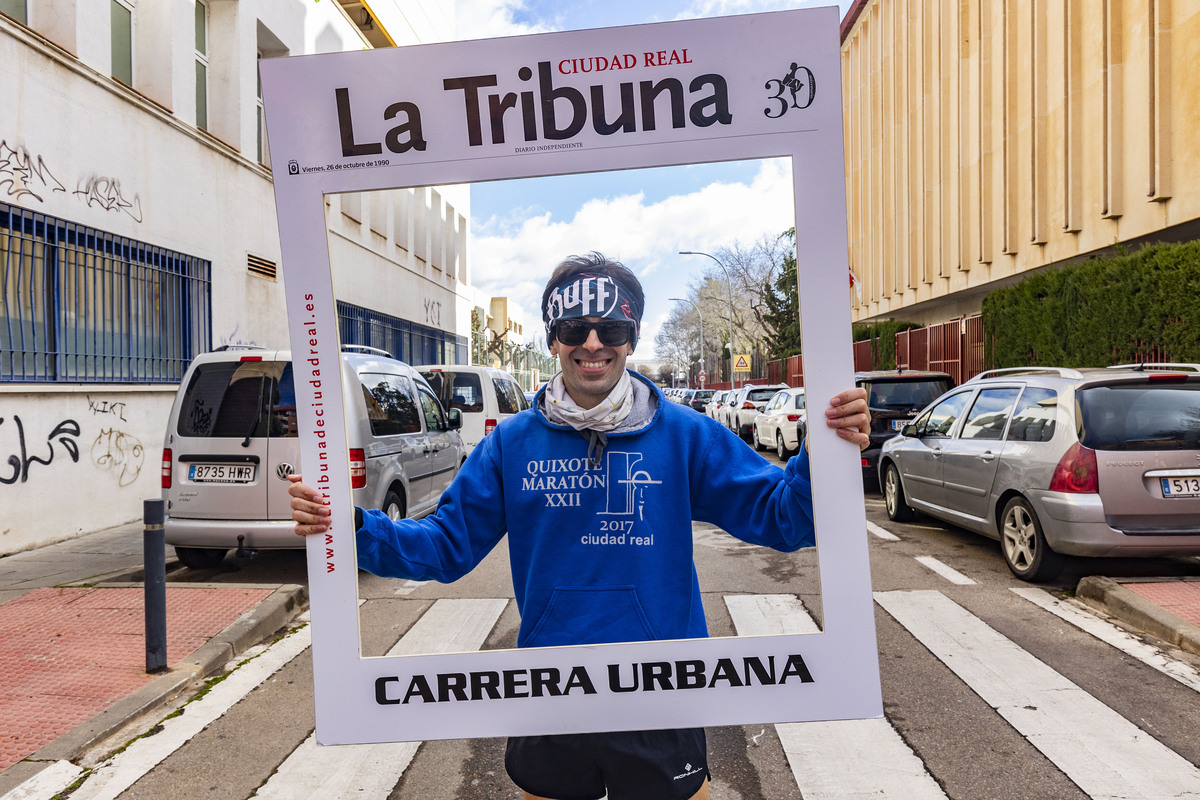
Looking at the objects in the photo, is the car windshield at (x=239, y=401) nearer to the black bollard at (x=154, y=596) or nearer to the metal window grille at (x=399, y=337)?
the black bollard at (x=154, y=596)

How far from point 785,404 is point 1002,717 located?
363 inches

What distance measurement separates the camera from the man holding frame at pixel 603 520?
6.07 ft

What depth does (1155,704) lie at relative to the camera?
161 inches

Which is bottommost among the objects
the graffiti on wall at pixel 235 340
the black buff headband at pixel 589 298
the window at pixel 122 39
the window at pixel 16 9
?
the black buff headband at pixel 589 298

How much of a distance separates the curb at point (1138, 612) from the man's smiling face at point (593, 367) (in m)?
4.75

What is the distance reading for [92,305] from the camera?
9.62 metres

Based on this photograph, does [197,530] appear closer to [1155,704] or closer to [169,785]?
[169,785]

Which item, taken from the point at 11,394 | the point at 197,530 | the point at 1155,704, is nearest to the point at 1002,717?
the point at 1155,704

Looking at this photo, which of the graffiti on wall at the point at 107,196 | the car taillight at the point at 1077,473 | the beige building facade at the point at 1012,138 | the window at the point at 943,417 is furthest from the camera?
the beige building facade at the point at 1012,138

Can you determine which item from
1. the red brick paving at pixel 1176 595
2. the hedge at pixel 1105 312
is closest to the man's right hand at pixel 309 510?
the red brick paving at pixel 1176 595

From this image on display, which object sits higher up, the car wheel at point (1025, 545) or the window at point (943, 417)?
the window at point (943, 417)

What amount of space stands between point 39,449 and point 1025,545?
30.9 ft

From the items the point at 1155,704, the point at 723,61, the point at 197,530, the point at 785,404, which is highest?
the point at 723,61

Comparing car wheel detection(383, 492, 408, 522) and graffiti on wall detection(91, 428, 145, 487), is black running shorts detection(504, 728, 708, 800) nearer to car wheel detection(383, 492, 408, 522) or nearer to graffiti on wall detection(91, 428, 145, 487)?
car wheel detection(383, 492, 408, 522)
